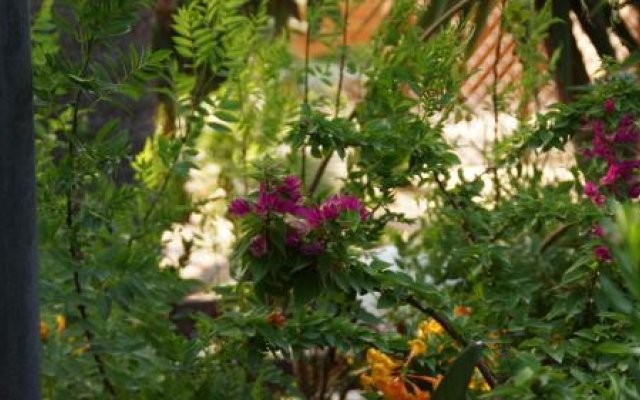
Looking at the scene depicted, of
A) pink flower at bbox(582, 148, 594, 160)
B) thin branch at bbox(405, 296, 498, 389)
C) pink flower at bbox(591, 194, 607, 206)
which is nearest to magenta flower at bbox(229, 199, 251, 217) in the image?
thin branch at bbox(405, 296, 498, 389)

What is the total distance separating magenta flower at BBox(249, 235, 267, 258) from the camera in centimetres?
217

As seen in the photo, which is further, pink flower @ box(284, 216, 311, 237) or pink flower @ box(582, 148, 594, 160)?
pink flower @ box(582, 148, 594, 160)

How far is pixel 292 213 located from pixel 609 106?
2.64 ft

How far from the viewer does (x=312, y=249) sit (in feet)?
7.12

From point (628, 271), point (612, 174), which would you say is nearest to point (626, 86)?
point (612, 174)

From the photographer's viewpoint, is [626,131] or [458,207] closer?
[626,131]

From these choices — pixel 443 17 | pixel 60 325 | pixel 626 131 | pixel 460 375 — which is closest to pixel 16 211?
pixel 460 375

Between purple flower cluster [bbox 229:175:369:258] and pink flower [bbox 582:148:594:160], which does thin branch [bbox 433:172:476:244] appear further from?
purple flower cluster [bbox 229:175:369:258]

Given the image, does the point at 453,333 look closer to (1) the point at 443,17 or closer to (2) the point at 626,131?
(2) the point at 626,131

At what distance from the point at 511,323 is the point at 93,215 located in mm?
870

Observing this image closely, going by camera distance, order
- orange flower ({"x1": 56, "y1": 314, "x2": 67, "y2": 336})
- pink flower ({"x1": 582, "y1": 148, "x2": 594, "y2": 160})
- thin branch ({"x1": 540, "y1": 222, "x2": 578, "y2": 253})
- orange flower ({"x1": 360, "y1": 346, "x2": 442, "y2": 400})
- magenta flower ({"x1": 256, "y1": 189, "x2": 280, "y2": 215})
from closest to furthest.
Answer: magenta flower ({"x1": 256, "y1": 189, "x2": 280, "y2": 215}) → orange flower ({"x1": 360, "y1": 346, "x2": 442, "y2": 400}) → pink flower ({"x1": 582, "y1": 148, "x2": 594, "y2": 160}) → thin branch ({"x1": 540, "y1": 222, "x2": 578, "y2": 253}) → orange flower ({"x1": 56, "y1": 314, "x2": 67, "y2": 336})

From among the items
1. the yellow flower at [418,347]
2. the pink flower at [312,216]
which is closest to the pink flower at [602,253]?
the yellow flower at [418,347]

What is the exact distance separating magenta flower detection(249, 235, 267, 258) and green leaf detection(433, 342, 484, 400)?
37 cm

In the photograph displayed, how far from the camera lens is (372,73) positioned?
3012 millimetres
